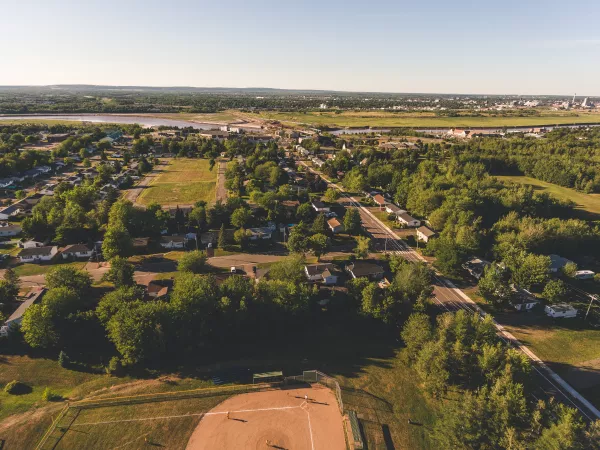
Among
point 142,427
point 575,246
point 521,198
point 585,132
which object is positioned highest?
point 585,132

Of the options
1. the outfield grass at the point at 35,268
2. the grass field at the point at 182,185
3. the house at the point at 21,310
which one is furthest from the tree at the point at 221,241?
the grass field at the point at 182,185

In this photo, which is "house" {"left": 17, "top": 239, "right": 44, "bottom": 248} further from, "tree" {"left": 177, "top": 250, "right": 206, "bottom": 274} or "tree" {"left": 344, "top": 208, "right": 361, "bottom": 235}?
"tree" {"left": 344, "top": 208, "right": 361, "bottom": 235}

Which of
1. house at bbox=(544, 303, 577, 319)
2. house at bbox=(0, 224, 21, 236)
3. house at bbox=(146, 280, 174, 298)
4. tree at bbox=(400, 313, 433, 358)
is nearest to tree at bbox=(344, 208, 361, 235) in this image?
tree at bbox=(400, 313, 433, 358)

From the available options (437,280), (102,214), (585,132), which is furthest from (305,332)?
(585,132)

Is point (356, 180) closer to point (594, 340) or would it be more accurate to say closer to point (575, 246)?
point (575, 246)

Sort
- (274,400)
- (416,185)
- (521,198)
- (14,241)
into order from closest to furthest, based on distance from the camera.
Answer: (274,400) < (14,241) < (521,198) < (416,185)

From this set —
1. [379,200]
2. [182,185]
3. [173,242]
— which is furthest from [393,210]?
[182,185]
